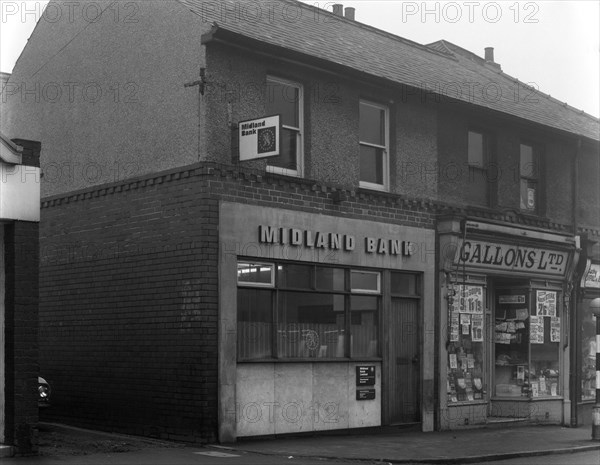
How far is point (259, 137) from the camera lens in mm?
15188

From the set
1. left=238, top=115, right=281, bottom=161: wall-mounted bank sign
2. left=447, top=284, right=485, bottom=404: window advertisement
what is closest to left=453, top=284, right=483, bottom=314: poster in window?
left=447, top=284, right=485, bottom=404: window advertisement

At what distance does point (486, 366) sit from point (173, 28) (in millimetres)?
9655

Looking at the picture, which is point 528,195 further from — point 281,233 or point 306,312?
point 281,233

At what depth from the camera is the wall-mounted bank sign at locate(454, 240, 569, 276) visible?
1934 centimetres

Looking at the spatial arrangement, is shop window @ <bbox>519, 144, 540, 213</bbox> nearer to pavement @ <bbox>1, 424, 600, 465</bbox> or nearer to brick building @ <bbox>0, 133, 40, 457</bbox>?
pavement @ <bbox>1, 424, 600, 465</bbox>

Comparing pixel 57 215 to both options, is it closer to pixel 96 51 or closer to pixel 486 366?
pixel 96 51

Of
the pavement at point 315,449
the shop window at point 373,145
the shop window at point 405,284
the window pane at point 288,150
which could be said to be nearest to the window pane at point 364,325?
the shop window at point 405,284

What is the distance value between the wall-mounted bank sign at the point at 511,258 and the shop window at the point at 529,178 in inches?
42.7

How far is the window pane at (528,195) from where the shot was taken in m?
21.3

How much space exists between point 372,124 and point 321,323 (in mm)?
3872

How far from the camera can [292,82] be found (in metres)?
16.8

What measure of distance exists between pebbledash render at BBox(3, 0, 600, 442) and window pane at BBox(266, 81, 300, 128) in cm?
4

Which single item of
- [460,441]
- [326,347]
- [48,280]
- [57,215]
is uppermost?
[57,215]

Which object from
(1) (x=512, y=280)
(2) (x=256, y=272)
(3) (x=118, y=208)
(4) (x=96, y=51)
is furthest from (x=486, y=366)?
(4) (x=96, y=51)
